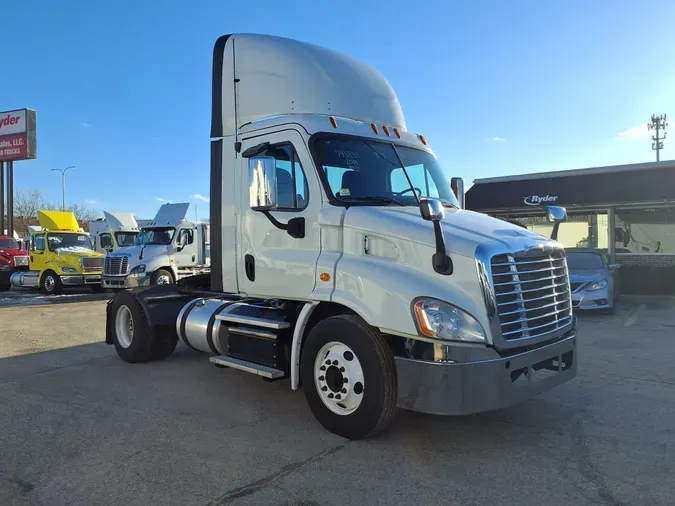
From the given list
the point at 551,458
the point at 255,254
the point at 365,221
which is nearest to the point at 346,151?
the point at 365,221

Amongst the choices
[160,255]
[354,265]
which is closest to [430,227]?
[354,265]

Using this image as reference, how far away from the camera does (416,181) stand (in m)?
5.49

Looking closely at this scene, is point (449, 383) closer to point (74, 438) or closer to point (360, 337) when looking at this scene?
point (360, 337)

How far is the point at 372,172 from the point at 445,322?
1837mm

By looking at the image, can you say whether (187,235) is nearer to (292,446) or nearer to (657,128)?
(292,446)

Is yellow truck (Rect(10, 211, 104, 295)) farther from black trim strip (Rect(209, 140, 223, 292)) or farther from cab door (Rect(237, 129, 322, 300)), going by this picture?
cab door (Rect(237, 129, 322, 300))

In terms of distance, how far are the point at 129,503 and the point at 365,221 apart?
270 cm

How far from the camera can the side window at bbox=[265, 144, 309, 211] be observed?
5133mm

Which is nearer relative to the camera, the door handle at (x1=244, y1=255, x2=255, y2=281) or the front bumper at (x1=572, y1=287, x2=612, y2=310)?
the door handle at (x1=244, y1=255, x2=255, y2=281)

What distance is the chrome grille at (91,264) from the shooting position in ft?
62.9

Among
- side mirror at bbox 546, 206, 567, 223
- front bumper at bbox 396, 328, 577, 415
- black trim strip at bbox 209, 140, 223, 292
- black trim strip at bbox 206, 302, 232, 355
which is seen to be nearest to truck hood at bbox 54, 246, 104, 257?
black trim strip at bbox 206, 302, 232, 355

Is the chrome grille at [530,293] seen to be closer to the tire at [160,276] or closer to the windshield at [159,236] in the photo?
the tire at [160,276]

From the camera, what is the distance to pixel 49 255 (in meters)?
19.2

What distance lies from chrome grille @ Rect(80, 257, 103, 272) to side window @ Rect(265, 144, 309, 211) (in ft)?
53.1
